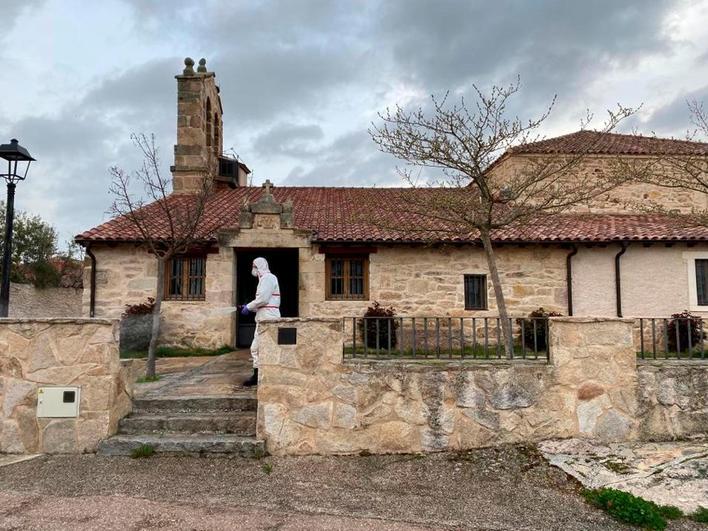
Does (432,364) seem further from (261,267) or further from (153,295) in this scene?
(153,295)

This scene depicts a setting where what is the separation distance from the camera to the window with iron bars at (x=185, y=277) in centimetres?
1116

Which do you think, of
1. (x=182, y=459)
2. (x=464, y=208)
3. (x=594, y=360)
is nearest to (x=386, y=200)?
(x=464, y=208)

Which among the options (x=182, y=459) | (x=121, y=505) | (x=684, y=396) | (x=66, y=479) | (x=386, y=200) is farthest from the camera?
(x=386, y=200)

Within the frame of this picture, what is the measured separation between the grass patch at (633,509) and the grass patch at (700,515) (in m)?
0.08

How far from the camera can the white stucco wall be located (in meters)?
11.1

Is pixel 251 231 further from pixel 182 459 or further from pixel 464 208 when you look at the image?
pixel 182 459

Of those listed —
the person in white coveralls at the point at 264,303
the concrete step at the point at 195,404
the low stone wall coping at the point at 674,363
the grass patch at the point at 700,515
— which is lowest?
the grass patch at the point at 700,515

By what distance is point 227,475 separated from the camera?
14.6 feet

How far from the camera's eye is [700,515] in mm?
3768

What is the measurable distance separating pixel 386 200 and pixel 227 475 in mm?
9764

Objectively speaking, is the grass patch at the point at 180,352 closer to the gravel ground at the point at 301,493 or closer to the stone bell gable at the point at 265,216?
the stone bell gable at the point at 265,216

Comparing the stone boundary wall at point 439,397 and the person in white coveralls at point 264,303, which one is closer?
the stone boundary wall at point 439,397

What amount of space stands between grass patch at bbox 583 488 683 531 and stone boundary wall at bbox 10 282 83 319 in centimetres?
1754

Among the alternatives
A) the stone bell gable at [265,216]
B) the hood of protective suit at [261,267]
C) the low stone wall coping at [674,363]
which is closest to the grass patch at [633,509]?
the low stone wall coping at [674,363]
